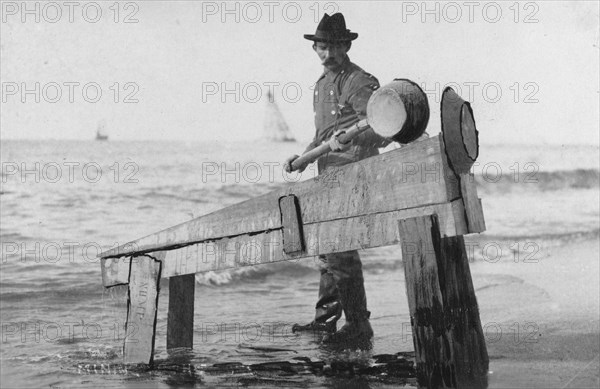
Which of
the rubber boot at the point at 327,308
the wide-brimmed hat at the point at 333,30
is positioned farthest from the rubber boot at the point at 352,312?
the wide-brimmed hat at the point at 333,30

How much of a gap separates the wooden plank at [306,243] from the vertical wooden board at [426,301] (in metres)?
0.10

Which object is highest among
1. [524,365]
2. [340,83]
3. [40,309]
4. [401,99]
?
[340,83]

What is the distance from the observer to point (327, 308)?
22.3 ft

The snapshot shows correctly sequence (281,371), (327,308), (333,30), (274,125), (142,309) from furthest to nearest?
(274,125), (327,308), (333,30), (142,309), (281,371)

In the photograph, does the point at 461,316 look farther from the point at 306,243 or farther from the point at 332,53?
the point at 332,53

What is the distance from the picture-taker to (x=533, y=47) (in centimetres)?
1145

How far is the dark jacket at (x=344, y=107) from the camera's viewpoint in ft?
20.9

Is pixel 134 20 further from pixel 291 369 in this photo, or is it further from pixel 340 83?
pixel 291 369

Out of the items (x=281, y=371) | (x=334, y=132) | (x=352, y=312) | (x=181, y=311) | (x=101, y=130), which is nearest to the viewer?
(x=281, y=371)

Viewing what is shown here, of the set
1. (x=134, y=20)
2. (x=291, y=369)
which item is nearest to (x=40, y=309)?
(x=134, y=20)

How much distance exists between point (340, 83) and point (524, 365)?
2.67 m

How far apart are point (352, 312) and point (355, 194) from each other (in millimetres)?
1949

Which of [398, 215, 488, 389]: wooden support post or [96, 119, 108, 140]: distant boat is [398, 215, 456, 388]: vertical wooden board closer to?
[398, 215, 488, 389]: wooden support post

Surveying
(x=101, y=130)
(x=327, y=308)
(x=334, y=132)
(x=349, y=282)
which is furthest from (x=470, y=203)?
(x=101, y=130)
